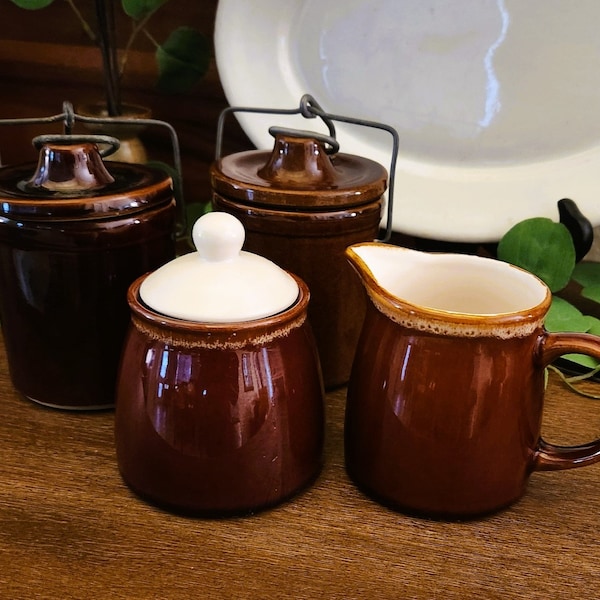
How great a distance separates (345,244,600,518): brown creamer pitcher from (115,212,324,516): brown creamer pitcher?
5 cm

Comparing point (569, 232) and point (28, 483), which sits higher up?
point (569, 232)

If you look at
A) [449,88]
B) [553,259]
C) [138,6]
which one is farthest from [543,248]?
[138,6]

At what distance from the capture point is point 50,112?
2.85 feet

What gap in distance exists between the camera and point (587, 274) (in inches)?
27.6

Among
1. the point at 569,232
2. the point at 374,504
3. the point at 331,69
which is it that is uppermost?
the point at 331,69

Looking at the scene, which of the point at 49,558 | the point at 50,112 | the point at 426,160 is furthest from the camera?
the point at 50,112

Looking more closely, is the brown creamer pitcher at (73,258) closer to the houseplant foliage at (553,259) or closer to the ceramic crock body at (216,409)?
the ceramic crock body at (216,409)

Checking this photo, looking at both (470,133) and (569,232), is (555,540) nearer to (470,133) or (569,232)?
(569,232)

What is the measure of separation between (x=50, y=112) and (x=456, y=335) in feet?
2.22

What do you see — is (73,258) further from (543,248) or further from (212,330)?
(543,248)

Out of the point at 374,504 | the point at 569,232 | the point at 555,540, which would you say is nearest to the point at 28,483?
the point at 374,504

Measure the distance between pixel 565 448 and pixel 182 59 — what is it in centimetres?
58

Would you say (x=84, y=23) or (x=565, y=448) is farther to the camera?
(x=84, y=23)

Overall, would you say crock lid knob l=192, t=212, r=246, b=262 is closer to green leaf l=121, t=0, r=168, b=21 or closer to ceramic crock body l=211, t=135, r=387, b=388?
ceramic crock body l=211, t=135, r=387, b=388
